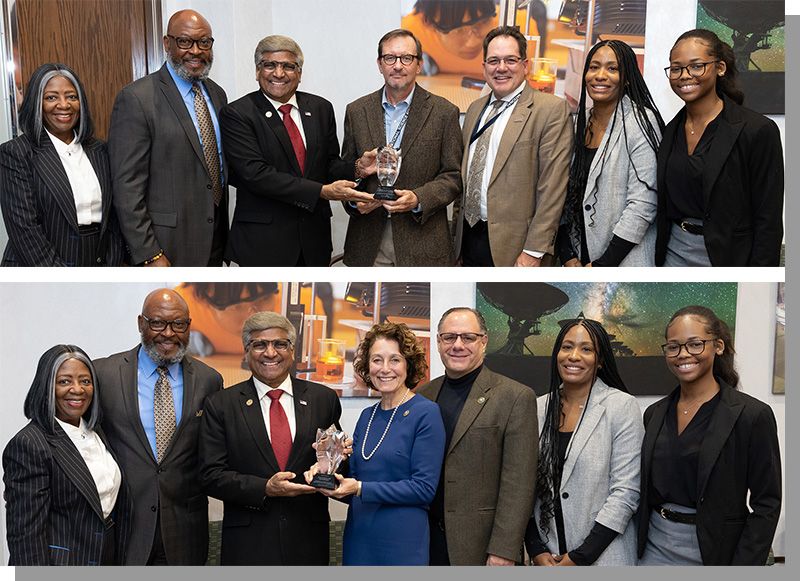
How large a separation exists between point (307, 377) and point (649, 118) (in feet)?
7.18

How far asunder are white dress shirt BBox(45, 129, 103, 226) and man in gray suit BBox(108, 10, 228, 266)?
0.07 metres

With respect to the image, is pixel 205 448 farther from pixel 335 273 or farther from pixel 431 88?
pixel 431 88

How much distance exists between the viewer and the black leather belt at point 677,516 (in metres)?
3.14

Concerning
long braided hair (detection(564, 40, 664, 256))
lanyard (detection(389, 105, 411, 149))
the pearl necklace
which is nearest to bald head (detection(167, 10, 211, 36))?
lanyard (detection(389, 105, 411, 149))

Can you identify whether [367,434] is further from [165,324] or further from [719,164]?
[719,164]

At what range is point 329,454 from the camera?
10.3 feet

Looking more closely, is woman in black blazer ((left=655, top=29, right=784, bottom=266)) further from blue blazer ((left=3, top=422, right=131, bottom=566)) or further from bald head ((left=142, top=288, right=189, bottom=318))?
blue blazer ((left=3, top=422, right=131, bottom=566))

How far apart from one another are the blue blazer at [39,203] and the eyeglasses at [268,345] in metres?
0.75

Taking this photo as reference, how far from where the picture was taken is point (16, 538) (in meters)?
3.14

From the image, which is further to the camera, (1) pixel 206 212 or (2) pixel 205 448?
(1) pixel 206 212

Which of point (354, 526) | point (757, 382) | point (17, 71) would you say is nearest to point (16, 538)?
point (354, 526)

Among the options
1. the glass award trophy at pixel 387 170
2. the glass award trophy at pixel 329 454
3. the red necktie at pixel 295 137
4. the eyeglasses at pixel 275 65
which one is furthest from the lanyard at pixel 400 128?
the glass award trophy at pixel 329 454

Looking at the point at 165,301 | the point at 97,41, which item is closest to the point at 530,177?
the point at 165,301

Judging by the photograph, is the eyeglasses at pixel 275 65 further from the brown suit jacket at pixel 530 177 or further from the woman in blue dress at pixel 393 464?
the woman in blue dress at pixel 393 464
